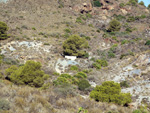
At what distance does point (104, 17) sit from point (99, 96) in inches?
1443

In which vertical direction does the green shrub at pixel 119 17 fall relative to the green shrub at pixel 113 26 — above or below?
above

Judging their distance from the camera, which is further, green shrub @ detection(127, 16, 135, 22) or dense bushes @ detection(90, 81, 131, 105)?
green shrub @ detection(127, 16, 135, 22)

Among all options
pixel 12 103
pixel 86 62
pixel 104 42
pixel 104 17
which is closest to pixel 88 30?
pixel 104 42

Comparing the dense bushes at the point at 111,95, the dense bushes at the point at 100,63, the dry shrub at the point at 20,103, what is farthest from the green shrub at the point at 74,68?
the dry shrub at the point at 20,103

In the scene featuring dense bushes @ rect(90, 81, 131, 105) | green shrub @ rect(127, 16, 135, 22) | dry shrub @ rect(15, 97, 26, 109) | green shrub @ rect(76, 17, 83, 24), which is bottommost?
dense bushes @ rect(90, 81, 131, 105)

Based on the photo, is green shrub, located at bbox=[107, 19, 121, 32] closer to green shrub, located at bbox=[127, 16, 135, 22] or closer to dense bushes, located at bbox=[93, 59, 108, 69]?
green shrub, located at bbox=[127, 16, 135, 22]

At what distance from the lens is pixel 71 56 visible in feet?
→ 70.8

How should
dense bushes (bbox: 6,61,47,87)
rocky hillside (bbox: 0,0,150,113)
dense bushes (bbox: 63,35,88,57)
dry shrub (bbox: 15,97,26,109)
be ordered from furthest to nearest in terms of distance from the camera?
dense bushes (bbox: 63,35,88,57)
dense bushes (bbox: 6,61,47,87)
rocky hillside (bbox: 0,0,150,113)
dry shrub (bbox: 15,97,26,109)

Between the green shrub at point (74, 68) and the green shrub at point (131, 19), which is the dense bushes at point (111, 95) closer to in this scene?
the green shrub at point (74, 68)

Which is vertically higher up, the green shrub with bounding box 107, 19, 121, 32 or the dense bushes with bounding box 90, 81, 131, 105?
the green shrub with bounding box 107, 19, 121, 32

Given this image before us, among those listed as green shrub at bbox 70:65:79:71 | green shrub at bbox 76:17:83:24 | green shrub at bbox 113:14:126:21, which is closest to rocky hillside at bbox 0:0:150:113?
green shrub at bbox 70:65:79:71

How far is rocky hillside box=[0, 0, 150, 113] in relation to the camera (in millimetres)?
7027

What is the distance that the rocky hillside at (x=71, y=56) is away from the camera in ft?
23.1

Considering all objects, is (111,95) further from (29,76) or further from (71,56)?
(71,56)
